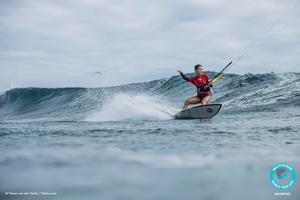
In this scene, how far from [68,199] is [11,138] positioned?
498 centimetres

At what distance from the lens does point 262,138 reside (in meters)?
7.93

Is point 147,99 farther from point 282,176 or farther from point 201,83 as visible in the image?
point 282,176

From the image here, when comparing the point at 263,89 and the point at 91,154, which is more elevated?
the point at 263,89

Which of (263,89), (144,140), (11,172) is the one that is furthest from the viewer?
(263,89)

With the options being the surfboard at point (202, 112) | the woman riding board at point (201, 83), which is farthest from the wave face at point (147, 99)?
the woman riding board at point (201, 83)

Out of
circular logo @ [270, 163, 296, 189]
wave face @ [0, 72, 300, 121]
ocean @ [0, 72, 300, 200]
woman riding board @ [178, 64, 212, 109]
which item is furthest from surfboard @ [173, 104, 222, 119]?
circular logo @ [270, 163, 296, 189]

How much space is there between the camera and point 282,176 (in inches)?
188

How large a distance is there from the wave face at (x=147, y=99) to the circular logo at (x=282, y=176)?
1004 centimetres

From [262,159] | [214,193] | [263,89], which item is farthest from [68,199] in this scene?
[263,89]

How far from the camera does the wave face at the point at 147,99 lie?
17.0 m

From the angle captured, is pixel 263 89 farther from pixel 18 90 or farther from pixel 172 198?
pixel 18 90

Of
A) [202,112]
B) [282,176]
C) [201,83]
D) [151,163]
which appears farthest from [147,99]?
[282,176]

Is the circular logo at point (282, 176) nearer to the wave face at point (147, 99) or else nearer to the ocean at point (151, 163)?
the ocean at point (151, 163)

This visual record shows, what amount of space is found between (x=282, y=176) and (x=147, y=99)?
19.0 m
